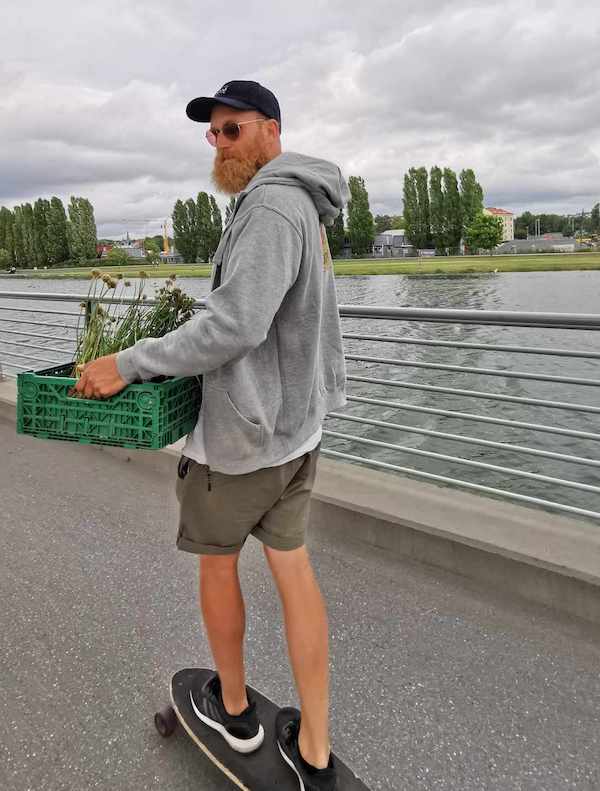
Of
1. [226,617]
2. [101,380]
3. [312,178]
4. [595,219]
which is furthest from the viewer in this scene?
[595,219]

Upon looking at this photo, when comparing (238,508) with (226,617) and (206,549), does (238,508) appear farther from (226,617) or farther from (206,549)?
(226,617)

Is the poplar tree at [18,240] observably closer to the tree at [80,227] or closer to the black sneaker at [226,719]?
the tree at [80,227]

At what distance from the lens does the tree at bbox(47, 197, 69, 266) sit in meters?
67.2

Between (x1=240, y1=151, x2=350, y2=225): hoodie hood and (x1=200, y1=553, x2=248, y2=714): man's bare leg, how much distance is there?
2.87 feet

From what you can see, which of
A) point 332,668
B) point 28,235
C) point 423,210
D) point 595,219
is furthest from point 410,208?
point 332,668

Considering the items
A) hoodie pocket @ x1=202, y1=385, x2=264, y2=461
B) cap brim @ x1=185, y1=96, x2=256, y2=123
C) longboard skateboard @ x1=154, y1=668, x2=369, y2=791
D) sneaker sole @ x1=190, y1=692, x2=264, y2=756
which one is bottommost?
longboard skateboard @ x1=154, y1=668, x2=369, y2=791

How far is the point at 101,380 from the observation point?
1.47 m

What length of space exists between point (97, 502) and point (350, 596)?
1.66 m

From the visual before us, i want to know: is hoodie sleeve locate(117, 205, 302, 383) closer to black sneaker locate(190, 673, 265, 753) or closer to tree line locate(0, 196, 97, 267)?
black sneaker locate(190, 673, 265, 753)

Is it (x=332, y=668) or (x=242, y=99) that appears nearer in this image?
(x=242, y=99)

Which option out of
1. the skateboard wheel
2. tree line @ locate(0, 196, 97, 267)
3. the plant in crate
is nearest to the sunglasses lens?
the plant in crate

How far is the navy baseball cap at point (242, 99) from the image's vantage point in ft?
4.69

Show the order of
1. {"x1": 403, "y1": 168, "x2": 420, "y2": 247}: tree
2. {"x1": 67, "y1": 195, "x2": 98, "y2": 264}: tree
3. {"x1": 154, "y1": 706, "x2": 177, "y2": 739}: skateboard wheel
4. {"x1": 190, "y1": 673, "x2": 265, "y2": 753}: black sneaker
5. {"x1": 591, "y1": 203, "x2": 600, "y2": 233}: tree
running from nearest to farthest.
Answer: {"x1": 190, "y1": 673, "x2": 265, "y2": 753}: black sneaker, {"x1": 154, "y1": 706, "x2": 177, "y2": 739}: skateboard wheel, {"x1": 67, "y1": 195, "x2": 98, "y2": 264}: tree, {"x1": 403, "y1": 168, "x2": 420, "y2": 247}: tree, {"x1": 591, "y1": 203, "x2": 600, "y2": 233}: tree

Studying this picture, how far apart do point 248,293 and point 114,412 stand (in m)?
0.49
